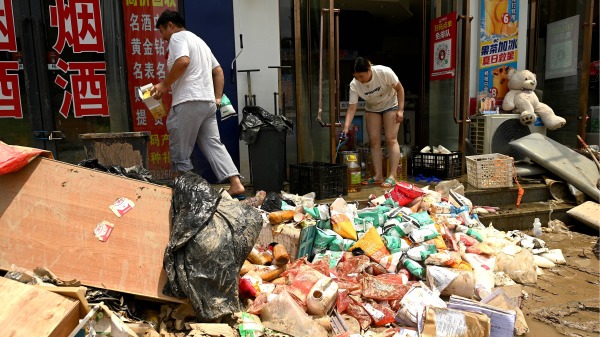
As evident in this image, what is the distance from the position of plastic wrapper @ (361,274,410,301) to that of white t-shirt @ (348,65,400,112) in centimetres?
270

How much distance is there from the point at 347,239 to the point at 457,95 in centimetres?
331

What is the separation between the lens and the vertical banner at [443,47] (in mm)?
6055

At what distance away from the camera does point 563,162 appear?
5262mm

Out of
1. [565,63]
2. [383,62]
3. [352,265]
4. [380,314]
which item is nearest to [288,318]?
[380,314]

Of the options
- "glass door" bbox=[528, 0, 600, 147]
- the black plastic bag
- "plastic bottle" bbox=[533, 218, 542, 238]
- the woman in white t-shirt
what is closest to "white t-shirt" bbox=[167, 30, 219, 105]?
the black plastic bag

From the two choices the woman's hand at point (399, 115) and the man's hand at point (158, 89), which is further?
the woman's hand at point (399, 115)

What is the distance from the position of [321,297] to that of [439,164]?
3.55 meters

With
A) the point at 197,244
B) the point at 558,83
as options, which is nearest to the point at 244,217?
the point at 197,244

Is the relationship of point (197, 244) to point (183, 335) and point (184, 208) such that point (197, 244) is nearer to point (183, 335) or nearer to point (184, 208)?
point (184, 208)

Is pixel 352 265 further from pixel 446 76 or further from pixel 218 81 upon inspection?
pixel 446 76

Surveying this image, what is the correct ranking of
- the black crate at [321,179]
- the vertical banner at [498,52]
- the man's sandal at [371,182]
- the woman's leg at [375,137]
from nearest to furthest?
the black crate at [321,179] < the woman's leg at [375,137] < the man's sandal at [371,182] < the vertical banner at [498,52]

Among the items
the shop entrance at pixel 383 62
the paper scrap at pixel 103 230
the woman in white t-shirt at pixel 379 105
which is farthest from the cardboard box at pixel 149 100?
the woman in white t-shirt at pixel 379 105

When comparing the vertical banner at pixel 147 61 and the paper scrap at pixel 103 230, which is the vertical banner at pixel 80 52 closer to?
the vertical banner at pixel 147 61

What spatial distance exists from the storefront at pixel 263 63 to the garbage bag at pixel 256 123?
1.88ft
